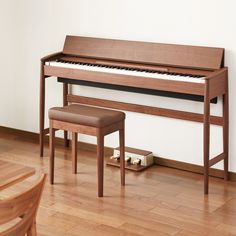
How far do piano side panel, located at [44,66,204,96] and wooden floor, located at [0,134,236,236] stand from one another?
0.67 m

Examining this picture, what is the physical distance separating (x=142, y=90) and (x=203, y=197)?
894 millimetres

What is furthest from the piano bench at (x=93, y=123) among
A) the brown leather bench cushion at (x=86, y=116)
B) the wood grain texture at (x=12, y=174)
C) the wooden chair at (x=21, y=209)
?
the wooden chair at (x=21, y=209)

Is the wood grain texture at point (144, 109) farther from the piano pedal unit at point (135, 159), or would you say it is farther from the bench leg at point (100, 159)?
the bench leg at point (100, 159)

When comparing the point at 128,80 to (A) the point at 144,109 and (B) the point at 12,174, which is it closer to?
(A) the point at 144,109

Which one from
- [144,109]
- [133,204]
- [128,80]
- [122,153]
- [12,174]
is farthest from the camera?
[144,109]

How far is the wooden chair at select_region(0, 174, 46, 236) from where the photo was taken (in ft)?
7.11

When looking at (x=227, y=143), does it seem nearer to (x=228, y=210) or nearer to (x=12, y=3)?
(x=228, y=210)

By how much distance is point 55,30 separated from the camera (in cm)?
521

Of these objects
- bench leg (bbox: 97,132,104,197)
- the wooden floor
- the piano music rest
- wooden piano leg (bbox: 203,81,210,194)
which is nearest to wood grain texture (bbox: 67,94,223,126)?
the piano music rest

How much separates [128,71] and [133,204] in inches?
38.8

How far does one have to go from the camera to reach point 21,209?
2.22 metres

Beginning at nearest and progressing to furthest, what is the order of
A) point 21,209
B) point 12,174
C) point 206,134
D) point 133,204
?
point 21,209 < point 12,174 < point 133,204 < point 206,134

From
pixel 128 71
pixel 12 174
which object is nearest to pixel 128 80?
pixel 128 71

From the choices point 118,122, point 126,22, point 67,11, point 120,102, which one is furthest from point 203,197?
point 67,11
